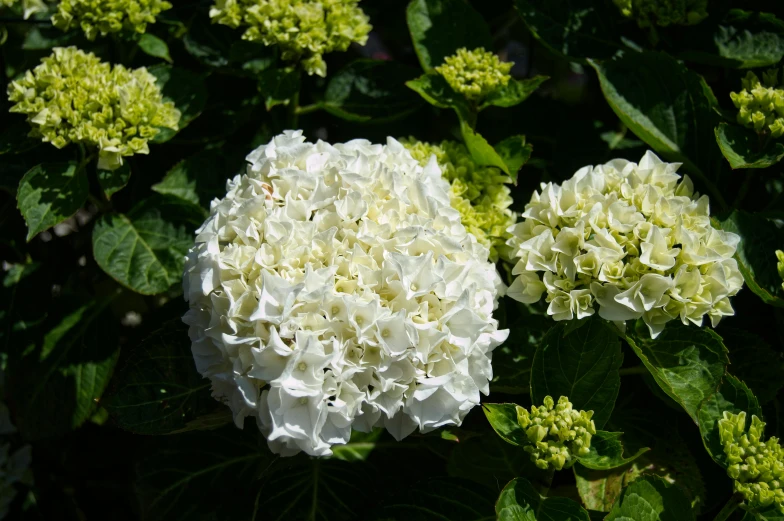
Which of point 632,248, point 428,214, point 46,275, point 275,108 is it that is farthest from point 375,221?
point 46,275

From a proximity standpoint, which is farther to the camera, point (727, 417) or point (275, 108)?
point (275, 108)

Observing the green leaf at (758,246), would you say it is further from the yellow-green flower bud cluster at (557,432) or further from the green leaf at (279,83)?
the green leaf at (279,83)

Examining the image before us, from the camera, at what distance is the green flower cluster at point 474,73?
5.36ft

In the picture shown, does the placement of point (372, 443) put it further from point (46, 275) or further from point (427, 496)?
point (46, 275)

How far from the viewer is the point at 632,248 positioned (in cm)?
131

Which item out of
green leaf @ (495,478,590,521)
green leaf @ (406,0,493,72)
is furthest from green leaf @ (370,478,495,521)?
green leaf @ (406,0,493,72)

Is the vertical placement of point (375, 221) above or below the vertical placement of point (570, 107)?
above

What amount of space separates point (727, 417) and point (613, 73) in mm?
796

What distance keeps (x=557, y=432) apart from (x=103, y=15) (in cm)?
128

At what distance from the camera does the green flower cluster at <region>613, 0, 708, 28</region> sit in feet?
5.55

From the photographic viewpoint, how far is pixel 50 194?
5.18 ft

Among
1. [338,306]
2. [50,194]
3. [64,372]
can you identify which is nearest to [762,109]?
[338,306]

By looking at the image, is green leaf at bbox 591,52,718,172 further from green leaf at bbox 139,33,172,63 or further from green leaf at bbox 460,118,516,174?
green leaf at bbox 139,33,172,63

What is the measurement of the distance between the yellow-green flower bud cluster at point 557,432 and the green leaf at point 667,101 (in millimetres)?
707
